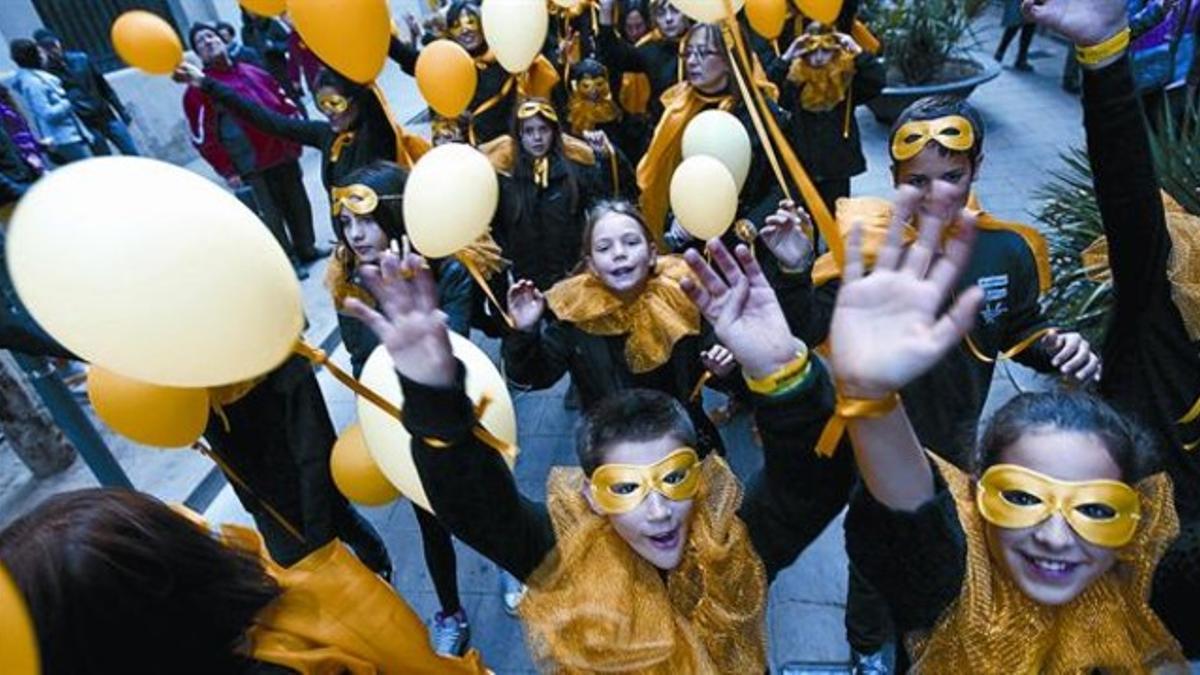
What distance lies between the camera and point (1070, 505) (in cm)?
107

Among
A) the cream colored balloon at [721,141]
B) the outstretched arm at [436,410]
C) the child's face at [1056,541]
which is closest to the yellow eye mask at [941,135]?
Answer: the cream colored balloon at [721,141]

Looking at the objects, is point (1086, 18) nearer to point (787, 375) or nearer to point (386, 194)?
point (787, 375)

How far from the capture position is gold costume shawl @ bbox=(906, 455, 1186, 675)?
3.64 feet

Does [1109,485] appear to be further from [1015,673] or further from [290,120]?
[290,120]

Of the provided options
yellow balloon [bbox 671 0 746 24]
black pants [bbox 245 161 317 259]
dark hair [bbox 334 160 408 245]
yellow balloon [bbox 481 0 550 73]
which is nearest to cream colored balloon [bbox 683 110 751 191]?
yellow balloon [bbox 671 0 746 24]

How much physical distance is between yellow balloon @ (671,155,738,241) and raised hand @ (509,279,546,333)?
578 mm

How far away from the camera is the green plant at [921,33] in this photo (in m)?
6.72

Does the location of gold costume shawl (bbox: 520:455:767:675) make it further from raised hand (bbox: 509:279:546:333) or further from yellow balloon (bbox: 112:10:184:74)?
yellow balloon (bbox: 112:10:184:74)

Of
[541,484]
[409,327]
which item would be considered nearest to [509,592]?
[541,484]

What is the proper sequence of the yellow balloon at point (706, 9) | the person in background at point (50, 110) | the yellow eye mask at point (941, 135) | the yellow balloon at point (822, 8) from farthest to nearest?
the person in background at point (50, 110) → the yellow balloon at point (822, 8) → the yellow balloon at point (706, 9) → the yellow eye mask at point (941, 135)

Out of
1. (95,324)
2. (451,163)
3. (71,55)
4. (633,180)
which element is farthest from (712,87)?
(71,55)

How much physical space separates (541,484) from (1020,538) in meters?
2.34

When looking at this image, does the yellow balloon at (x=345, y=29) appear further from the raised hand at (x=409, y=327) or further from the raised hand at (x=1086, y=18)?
the raised hand at (x=1086, y=18)

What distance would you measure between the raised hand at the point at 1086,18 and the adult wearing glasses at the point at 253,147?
12.8 feet
